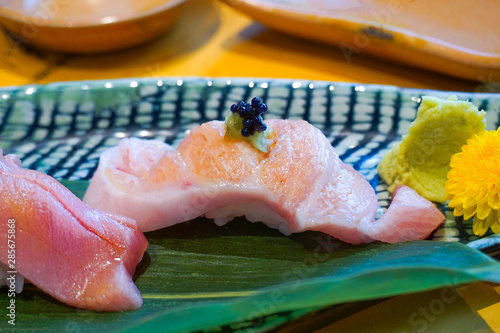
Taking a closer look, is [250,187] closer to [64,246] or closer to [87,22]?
[64,246]

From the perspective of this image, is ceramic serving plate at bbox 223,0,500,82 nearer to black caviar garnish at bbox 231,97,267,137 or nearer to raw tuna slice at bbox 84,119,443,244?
raw tuna slice at bbox 84,119,443,244

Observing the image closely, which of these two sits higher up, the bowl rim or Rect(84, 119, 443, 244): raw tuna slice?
the bowl rim

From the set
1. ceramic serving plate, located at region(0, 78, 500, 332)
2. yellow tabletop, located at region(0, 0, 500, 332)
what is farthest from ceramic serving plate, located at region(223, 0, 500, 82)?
ceramic serving plate, located at region(0, 78, 500, 332)

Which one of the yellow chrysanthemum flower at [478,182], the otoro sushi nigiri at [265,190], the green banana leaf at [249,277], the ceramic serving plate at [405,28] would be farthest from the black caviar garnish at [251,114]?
the ceramic serving plate at [405,28]

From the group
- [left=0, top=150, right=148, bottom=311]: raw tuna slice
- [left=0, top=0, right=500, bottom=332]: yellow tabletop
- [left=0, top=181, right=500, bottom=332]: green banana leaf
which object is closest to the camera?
[left=0, top=181, right=500, bottom=332]: green banana leaf

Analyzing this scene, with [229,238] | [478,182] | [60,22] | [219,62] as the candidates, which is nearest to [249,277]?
[229,238]

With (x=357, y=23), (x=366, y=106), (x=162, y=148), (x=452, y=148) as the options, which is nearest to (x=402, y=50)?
(x=357, y=23)

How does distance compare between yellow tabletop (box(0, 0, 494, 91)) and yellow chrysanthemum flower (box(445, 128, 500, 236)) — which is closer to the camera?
yellow chrysanthemum flower (box(445, 128, 500, 236))

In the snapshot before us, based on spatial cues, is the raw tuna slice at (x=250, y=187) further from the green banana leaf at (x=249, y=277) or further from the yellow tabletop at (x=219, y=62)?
the yellow tabletop at (x=219, y=62)
